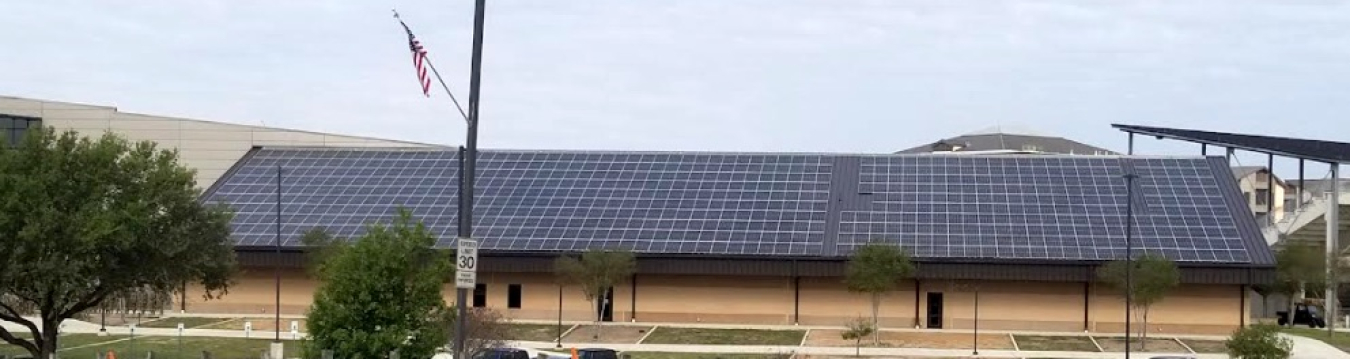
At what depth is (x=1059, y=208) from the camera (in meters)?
78.6

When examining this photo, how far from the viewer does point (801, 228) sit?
77750 mm

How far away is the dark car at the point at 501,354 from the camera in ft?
159

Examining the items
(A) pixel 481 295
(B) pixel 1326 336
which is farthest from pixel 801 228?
(B) pixel 1326 336

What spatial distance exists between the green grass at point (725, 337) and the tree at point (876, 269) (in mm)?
3053

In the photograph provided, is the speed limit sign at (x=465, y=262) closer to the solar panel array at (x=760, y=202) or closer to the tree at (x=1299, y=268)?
the solar panel array at (x=760, y=202)

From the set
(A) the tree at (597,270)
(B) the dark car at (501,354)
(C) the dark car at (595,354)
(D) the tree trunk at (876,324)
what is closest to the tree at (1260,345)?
(D) the tree trunk at (876,324)

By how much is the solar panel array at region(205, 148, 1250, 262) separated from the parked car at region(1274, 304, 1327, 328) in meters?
11.0

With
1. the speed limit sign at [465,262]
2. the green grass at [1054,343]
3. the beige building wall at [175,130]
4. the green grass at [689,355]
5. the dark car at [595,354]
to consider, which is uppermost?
the beige building wall at [175,130]

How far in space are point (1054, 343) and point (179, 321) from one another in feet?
119

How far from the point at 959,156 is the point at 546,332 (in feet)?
90.6

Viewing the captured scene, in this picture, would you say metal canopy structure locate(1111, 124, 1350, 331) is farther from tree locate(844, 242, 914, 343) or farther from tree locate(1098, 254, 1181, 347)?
tree locate(844, 242, 914, 343)

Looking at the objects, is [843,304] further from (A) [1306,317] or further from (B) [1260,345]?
(A) [1306,317]

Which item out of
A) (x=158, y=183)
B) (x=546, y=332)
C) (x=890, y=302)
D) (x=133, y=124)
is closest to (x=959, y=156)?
(x=890, y=302)

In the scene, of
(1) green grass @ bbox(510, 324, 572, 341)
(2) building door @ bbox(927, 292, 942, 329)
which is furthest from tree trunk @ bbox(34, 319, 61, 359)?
(2) building door @ bbox(927, 292, 942, 329)
